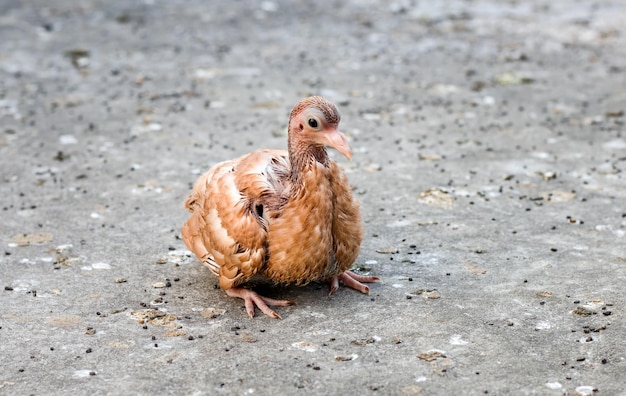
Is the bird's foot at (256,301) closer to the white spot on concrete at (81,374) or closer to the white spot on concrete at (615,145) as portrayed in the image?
the white spot on concrete at (81,374)

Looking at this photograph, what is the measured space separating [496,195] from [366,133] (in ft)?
6.19

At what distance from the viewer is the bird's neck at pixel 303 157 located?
5266 millimetres

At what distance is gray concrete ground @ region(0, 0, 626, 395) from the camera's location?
15.8ft

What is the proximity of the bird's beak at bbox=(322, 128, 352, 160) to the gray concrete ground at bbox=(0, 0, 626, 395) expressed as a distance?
96 cm

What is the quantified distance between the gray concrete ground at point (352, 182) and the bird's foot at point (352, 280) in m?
0.06

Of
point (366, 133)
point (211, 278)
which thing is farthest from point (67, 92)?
point (211, 278)

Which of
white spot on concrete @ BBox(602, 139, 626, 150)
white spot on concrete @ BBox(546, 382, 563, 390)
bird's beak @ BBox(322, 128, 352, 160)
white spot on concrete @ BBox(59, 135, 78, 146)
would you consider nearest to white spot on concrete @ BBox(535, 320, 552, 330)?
white spot on concrete @ BBox(546, 382, 563, 390)

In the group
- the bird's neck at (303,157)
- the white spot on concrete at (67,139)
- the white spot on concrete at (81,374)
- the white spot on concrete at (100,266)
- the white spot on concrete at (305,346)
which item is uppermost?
the bird's neck at (303,157)

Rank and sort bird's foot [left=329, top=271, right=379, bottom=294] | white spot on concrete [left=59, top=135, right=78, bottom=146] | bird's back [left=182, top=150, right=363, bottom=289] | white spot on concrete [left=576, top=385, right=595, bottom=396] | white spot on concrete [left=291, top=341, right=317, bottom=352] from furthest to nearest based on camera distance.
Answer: white spot on concrete [left=59, top=135, right=78, bottom=146] < bird's foot [left=329, top=271, right=379, bottom=294] < bird's back [left=182, top=150, right=363, bottom=289] < white spot on concrete [left=291, top=341, right=317, bottom=352] < white spot on concrete [left=576, top=385, right=595, bottom=396]

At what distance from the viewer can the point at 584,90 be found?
9.95 meters

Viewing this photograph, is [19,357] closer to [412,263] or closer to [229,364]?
[229,364]

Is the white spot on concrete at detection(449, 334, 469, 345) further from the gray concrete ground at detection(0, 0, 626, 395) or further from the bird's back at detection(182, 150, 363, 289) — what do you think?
the bird's back at detection(182, 150, 363, 289)

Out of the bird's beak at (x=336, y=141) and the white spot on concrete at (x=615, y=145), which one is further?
the white spot on concrete at (x=615, y=145)

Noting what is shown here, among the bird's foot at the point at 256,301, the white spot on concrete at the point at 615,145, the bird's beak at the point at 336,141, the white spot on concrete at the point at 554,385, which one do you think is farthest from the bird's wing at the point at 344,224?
the white spot on concrete at the point at 615,145
